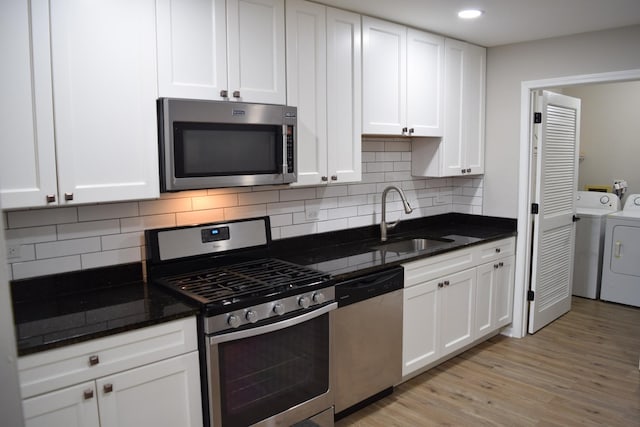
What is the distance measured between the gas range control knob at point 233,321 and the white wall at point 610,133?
5128mm

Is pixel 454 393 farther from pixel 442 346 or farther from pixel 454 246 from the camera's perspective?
pixel 454 246

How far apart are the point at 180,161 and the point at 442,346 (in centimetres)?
218

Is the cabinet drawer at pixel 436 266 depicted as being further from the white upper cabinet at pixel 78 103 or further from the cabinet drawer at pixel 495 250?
the white upper cabinet at pixel 78 103

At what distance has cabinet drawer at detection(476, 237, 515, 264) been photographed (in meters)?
3.62

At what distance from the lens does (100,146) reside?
2041 mm

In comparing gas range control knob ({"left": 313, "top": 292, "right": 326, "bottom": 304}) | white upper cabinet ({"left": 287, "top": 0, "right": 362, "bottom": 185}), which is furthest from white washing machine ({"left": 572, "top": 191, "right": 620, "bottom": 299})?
gas range control knob ({"left": 313, "top": 292, "right": 326, "bottom": 304})

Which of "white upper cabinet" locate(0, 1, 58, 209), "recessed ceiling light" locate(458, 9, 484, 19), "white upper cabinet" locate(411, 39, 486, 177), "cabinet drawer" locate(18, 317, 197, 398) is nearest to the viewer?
"cabinet drawer" locate(18, 317, 197, 398)

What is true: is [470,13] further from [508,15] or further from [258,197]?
[258,197]

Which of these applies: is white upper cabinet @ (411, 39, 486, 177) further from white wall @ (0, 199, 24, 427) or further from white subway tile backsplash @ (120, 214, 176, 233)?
white wall @ (0, 199, 24, 427)

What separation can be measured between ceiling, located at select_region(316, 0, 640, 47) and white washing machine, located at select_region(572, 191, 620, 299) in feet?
7.36

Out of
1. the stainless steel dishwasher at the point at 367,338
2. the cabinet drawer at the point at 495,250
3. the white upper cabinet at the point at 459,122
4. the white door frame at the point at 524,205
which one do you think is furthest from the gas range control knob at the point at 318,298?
the white door frame at the point at 524,205

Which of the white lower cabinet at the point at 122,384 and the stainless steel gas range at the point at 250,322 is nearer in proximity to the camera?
the white lower cabinet at the point at 122,384

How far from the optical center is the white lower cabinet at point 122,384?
1.69m

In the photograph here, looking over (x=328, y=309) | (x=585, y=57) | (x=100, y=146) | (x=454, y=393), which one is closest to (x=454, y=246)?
(x=454, y=393)
